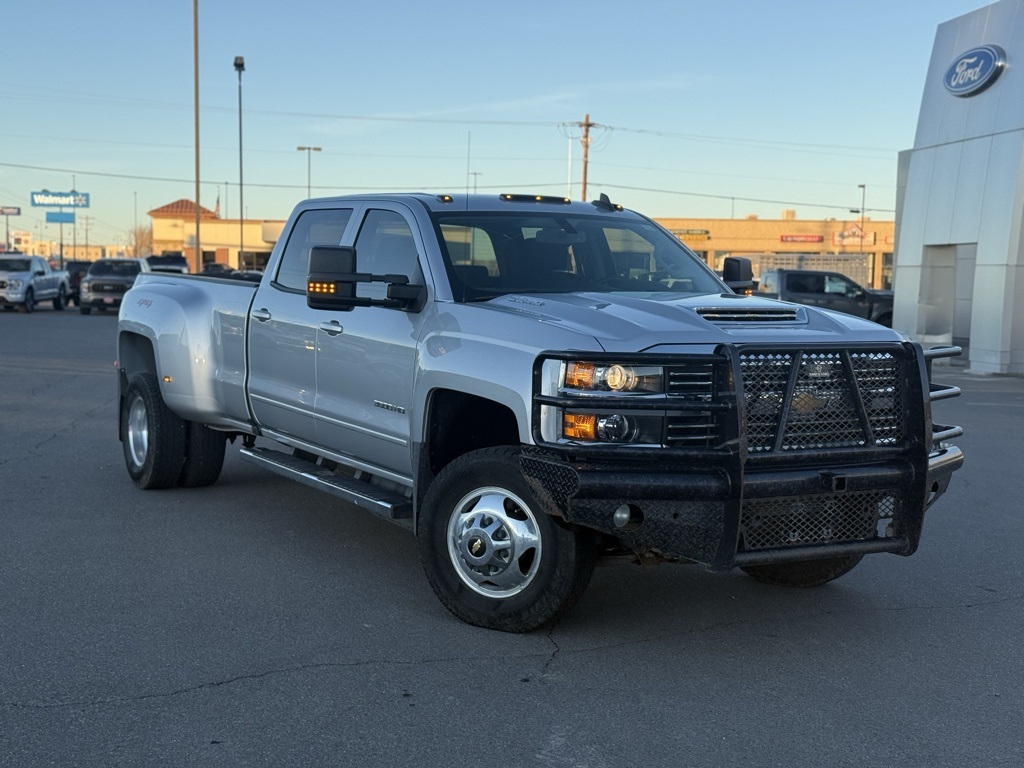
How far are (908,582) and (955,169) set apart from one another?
1917 centimetres

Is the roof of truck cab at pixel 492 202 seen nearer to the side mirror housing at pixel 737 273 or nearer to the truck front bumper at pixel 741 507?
the side mirror housing at pixel 737 273

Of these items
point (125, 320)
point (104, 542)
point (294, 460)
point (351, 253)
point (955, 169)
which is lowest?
point (104, 542)

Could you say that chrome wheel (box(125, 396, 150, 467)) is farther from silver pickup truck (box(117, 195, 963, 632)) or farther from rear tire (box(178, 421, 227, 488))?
silver pickup truck (box(117, 195, 963, 632))

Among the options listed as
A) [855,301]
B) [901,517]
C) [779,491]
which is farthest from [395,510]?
[855,301]

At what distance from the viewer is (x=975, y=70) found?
74.6ft

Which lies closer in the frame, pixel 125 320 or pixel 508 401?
pixel 508 401

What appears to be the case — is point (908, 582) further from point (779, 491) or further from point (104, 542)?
point (104, 542)

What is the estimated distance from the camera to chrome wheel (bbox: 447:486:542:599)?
5.16m

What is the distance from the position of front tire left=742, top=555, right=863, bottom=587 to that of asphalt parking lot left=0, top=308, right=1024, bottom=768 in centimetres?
10

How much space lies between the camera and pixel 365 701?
4.43 meters

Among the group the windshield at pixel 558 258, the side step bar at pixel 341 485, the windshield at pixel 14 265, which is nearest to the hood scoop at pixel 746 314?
the windshield at pixel 558 258

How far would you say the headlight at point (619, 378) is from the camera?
188 inches

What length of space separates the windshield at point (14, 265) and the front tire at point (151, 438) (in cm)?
3336

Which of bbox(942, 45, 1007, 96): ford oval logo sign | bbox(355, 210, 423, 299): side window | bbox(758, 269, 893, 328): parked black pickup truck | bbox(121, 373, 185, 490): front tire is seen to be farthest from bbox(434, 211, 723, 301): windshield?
bbox(758, 269, 893, 328): parked black pickup truck
